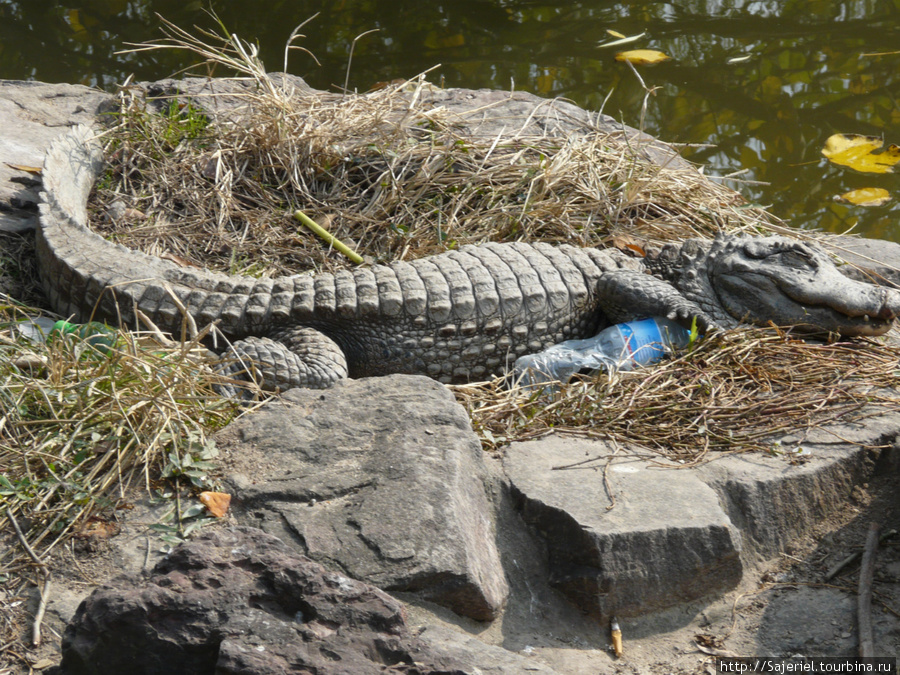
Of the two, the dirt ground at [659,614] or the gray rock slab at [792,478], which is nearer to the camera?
the dirt ground at [659,614]

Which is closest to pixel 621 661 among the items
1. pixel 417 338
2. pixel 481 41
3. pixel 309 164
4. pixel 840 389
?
pixel 840 389

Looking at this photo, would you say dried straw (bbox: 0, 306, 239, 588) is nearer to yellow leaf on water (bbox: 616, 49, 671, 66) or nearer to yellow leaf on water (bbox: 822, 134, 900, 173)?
yellow leaf on water (bbox: 822, 134, 900, 173)

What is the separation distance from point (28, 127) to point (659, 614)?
182 inches

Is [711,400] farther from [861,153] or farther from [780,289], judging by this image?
[861,153]

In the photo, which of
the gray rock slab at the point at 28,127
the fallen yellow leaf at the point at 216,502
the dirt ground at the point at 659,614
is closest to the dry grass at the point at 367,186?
the gray rock slab at the point at 28,127

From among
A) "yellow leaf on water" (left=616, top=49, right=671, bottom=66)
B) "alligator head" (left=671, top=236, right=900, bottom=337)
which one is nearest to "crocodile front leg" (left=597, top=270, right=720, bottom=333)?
"alligator head" (left=671, top=236, right=900, bottom=337)

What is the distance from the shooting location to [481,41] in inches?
324

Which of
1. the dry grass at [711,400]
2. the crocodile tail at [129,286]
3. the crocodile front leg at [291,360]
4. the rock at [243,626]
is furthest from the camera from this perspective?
the crocodile tail at [129,286]

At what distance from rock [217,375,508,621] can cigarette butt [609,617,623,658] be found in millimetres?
284

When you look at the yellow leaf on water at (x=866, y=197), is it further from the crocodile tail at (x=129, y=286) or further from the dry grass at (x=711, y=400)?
the crocodile tail at (x=129, y=286)

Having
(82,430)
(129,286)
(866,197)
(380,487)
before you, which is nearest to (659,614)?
(380,487)

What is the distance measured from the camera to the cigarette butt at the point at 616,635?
2029 mm

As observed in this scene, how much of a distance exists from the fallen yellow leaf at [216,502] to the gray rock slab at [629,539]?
77 cm

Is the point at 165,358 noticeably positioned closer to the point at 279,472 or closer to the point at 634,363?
the point at 279,472
